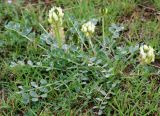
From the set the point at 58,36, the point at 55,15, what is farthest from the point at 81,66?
the point at 55,15

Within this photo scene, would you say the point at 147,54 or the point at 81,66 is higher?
the point at 147,54

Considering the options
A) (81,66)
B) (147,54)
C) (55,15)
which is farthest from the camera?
(81,66)

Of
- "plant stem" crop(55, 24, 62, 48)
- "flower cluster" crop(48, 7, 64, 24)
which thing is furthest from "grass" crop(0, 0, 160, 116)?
"flower cluster" crop(48, 7, 64, 24)

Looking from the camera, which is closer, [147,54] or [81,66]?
[147,54]

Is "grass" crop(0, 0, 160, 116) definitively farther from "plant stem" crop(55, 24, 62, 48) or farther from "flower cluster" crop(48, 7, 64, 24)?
"flower cluster" crop(48, 7, 64, 24)

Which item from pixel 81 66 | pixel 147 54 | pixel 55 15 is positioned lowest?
pixel 81 66

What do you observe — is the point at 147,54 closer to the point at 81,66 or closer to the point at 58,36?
the point at 81,66

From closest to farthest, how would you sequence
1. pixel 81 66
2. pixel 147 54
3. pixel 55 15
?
pixel 147 54 → pixel 55 15 → pixel 81 66

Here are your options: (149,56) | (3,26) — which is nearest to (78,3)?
(3,26)
